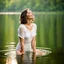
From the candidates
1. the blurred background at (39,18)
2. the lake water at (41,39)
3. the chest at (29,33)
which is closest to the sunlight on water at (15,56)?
the lake water at (41,39)

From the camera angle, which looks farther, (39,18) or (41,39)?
(39,18)

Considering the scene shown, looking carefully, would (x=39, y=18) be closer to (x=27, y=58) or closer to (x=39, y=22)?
(x=39, y=22)

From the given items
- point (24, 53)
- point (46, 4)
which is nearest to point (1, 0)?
point (46, 4)

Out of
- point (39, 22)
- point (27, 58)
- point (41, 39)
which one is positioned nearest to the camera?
point (27, 58)

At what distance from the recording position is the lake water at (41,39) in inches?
88.3

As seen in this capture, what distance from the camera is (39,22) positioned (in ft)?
11.3

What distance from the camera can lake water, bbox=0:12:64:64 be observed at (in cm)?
224

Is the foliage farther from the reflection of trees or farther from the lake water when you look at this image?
the reflection of trees

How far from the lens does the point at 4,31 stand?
3.27m

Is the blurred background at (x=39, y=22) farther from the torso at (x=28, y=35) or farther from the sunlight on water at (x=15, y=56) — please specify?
the torso at (x=28, y=35)

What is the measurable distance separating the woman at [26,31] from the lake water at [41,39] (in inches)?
3.0

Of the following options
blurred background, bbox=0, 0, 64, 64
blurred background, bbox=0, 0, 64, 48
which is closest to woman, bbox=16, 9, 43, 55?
blurred background, bbox=0, 0, 64, 64

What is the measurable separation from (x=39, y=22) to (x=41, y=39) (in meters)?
0.53

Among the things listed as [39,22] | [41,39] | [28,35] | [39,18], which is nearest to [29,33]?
[28,35]
